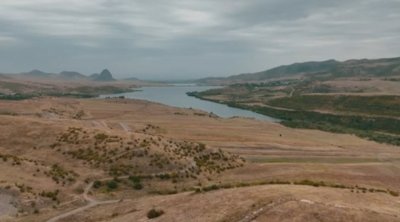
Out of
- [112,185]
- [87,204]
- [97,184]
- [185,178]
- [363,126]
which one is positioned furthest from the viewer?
[363,126]

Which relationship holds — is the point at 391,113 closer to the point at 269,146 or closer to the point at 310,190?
the point at 269,146

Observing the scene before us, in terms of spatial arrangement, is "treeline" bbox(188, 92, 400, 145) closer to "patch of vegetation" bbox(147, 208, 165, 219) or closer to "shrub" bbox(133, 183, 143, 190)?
"shrub" bbox(133, 183, 143, 190)

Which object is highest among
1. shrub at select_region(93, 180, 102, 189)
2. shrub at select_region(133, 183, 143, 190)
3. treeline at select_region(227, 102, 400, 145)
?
shrub at select_region(93, 180, 102, 189)

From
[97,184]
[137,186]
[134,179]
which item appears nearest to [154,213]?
[137,186]

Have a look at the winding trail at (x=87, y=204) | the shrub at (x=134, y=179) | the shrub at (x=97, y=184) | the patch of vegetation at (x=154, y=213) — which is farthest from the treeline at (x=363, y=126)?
the patch of vegetation at (x=154, y=213)

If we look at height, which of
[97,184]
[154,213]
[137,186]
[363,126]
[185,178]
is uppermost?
[154,213]

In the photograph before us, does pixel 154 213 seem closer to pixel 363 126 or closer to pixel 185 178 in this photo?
pixel 185 178

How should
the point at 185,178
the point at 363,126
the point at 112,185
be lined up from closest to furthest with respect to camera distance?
1. the point at 112,185
2. the point at 185,178
3. the point at 363,126

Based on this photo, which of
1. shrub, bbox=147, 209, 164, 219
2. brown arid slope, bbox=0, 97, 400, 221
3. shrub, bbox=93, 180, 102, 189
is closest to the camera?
brown arid slope, bbox=0, 97, 400, 221

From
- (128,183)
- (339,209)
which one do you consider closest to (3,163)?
(128,183)

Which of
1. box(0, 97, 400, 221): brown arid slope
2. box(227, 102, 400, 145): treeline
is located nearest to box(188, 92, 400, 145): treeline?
box(227, 102, 400, 145): treeline
